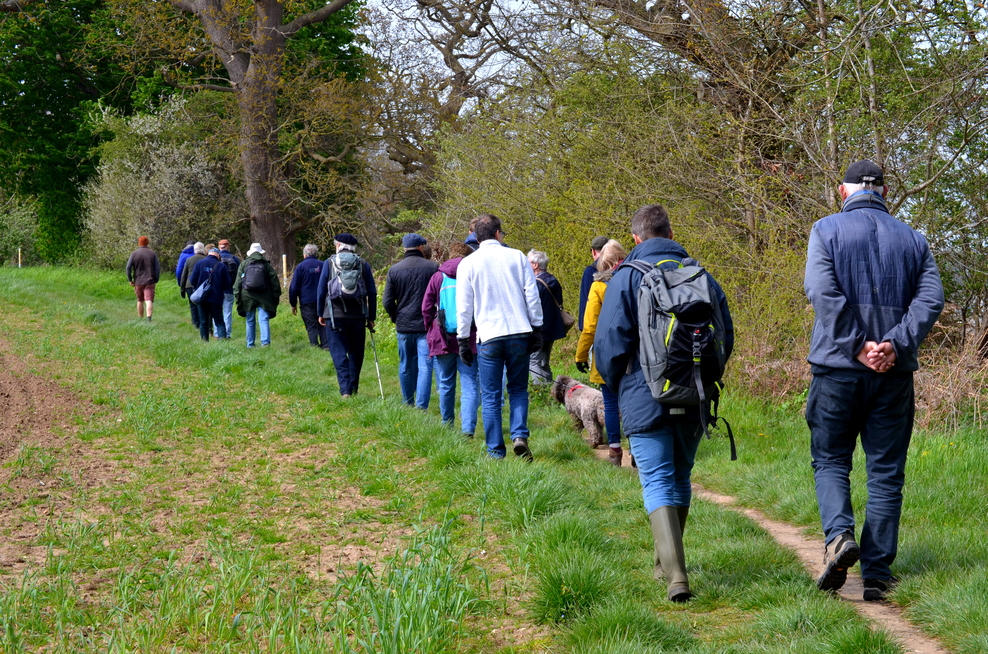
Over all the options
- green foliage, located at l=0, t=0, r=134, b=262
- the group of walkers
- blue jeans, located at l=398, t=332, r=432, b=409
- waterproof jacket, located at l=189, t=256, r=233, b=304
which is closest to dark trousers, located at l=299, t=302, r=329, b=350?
waterproof jacket, located at l=189, t=256, r=233, b=304

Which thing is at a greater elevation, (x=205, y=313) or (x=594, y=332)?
(x=594, y=332)

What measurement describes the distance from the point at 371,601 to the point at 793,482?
397 cm

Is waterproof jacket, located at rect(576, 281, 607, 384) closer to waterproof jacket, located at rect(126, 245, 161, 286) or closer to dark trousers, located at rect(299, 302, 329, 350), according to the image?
dark trousers, located at rect(299, 302, 329, 350)

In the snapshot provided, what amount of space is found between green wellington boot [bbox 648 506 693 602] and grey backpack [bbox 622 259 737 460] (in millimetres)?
504

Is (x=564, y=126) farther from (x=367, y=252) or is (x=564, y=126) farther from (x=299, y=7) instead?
(x=367, y=252)

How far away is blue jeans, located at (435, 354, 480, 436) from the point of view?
834 cm

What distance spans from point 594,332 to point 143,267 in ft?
45.5

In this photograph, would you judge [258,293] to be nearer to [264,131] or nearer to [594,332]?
[594,332]

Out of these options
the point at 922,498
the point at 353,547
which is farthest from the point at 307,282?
the point at 922,498

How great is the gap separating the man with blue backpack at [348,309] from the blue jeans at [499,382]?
3.20m

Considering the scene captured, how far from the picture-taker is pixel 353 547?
537cm

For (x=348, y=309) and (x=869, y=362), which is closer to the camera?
(x=869, y=362)

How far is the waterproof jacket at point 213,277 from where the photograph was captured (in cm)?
1566

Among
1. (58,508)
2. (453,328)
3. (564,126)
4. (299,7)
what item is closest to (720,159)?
(564,126)
